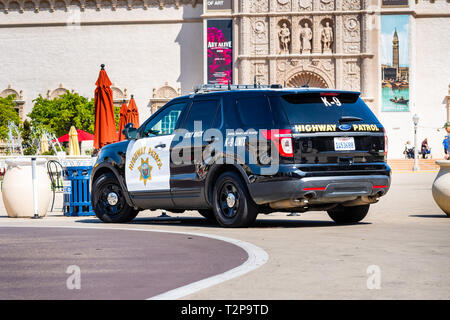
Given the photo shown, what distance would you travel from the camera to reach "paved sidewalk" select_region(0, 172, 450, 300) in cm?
595

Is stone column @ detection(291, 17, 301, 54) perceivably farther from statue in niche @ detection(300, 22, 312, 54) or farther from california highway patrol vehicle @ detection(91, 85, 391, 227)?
california highway patrol vehicle @ detection(91, 85, 391, 227)

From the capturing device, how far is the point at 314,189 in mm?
11062

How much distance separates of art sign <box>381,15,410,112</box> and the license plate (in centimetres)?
5358

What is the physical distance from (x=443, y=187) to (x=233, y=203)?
11.8 feet

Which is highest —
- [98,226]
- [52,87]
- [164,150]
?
[52,87]

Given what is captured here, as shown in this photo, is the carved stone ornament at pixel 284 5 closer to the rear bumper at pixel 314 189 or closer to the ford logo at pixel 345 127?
the ford logo at pixel 345 127

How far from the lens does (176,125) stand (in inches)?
500

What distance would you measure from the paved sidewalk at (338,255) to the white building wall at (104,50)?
54.4 m

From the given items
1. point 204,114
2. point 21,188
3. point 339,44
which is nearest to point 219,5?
point 339,44
